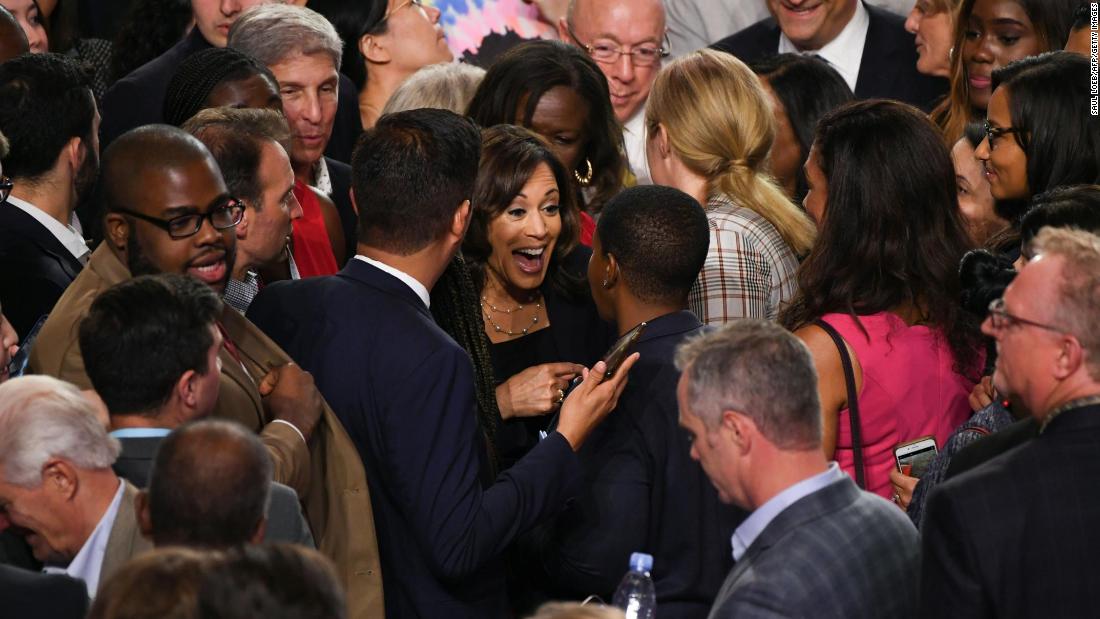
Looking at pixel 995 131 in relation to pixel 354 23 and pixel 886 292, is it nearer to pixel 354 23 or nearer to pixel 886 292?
pixel 886 292

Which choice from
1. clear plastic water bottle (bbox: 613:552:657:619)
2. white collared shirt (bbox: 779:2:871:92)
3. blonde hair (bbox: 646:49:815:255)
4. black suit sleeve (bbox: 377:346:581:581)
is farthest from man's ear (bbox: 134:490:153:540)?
white collared shirt (bbox: 779:2:871:92)

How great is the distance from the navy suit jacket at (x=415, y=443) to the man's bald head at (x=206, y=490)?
77 cm

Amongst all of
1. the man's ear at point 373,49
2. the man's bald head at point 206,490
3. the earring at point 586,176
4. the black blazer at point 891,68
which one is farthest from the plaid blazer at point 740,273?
the man's ear at point 373,49

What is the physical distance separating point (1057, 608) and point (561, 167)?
8.31ft

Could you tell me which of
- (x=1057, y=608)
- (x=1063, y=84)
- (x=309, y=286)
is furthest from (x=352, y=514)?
(x=1063, y=84)

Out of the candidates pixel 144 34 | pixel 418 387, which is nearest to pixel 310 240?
pixel 418 387

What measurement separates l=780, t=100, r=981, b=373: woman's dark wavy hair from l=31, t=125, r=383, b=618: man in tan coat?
141 cm

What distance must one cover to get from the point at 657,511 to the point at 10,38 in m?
3.10

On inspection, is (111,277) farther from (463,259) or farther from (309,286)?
(463,259)

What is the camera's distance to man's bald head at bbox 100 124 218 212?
3873mm

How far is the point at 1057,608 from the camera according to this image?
10.2 ft

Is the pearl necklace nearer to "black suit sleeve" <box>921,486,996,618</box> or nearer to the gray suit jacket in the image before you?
the gray suit jacket

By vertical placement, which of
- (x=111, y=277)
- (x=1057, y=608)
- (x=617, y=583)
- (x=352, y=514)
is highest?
(x=111, y=277)

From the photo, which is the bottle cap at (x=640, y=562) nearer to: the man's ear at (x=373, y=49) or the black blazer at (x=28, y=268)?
the black blazer at (x=28, y=268)
